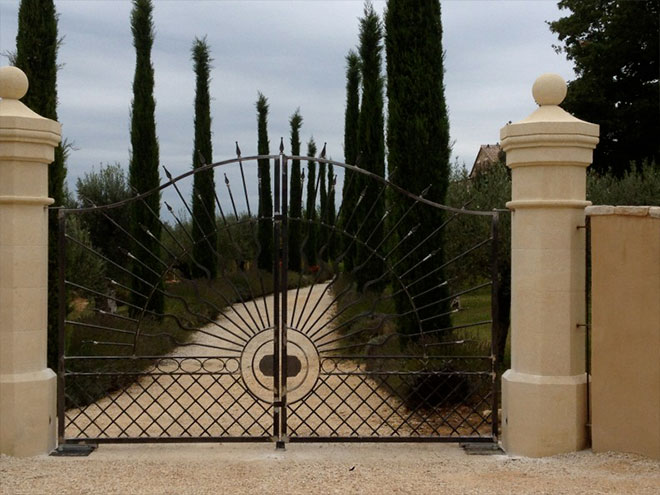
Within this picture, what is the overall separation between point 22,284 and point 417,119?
5.04m

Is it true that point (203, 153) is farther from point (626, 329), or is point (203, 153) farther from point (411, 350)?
point (626, 329)

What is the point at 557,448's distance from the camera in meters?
5.13

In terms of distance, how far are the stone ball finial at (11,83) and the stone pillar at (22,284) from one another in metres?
0.20

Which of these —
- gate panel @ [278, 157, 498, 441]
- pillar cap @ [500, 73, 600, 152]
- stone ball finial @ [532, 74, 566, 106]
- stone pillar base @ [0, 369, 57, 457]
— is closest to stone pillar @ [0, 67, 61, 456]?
stone pillar base @ [0, 369, 57, 457]

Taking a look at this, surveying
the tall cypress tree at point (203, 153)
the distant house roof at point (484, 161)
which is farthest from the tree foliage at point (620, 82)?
the tall cypress tree at point (203, 153)

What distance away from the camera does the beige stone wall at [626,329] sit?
4.90m

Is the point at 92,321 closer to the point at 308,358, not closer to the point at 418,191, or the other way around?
the point at 418,191

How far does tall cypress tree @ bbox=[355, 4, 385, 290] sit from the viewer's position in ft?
53.6

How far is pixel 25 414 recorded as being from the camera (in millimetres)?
5180

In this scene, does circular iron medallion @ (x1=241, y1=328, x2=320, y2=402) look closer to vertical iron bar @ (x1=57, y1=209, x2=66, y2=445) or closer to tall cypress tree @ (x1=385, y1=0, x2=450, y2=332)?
vertical iron bar @ (x1=57, y1=209, x2=66, y2=445)

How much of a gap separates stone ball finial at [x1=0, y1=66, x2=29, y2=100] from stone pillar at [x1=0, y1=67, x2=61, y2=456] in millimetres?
196

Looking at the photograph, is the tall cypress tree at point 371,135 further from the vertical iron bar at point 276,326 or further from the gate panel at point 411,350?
the vertical iron bar at point 276,326

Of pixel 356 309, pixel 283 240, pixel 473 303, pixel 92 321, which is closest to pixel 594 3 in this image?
pixel 473 303

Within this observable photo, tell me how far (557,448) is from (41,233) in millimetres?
4028
